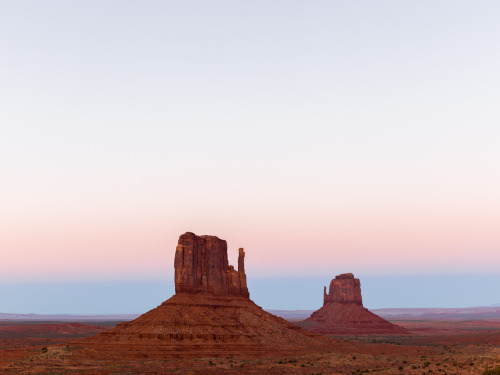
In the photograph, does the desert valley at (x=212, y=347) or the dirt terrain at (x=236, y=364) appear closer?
the dirt terrain at (x=236, y=364)

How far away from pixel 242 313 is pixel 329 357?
26.4 m

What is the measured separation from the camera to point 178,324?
103062 millimetres

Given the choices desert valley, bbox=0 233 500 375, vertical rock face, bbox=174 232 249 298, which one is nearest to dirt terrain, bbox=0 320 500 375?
desert valley, bbox=0 233 500 375

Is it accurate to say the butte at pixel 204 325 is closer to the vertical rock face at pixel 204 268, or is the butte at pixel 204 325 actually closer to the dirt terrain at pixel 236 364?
the vertical rock face at pixel 204 268

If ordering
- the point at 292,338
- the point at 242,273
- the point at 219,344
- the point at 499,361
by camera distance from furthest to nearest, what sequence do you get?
the point at 242,273 < the point at 292,338 < the point at 219,344 < the point at 499,361

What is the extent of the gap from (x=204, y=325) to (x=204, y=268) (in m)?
16.7

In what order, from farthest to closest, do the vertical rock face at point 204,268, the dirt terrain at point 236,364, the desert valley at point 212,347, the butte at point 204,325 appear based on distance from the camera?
1. the vertical rock face at point 204,268
2. the butte at point 204,325
3. the desert valley at point 212,347
4. the dirt terrain at point 236,364

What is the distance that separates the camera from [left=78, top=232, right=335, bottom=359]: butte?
97500mm

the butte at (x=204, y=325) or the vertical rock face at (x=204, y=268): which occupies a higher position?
the vertical rock face at (x=204, y=268)

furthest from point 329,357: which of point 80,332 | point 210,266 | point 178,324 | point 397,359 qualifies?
point 80,332

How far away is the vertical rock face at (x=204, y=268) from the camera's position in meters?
116

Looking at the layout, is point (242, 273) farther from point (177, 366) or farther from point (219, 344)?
point (177, 366)

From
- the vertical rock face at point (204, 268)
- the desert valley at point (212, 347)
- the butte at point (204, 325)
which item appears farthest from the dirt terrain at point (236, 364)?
the vertical rock face at point (204, 268)

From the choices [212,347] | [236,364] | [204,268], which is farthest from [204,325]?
[236,364]
